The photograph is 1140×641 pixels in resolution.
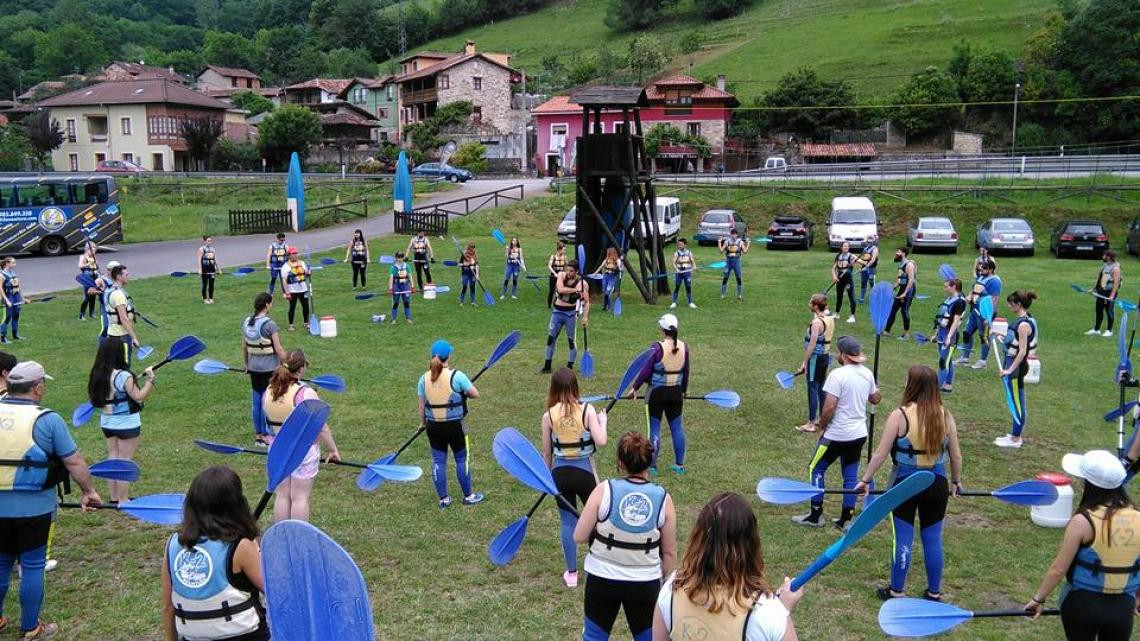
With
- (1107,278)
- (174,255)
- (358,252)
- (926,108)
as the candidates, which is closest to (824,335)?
(1107,278)

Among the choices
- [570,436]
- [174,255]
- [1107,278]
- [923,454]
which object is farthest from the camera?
[174,255]

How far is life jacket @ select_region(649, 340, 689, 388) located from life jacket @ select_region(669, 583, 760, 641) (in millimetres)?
5388

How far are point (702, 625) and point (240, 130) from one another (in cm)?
8215

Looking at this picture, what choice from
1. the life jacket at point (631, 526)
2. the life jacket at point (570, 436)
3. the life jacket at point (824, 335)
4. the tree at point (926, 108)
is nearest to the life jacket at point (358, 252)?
the life jacket at point (824, 335)

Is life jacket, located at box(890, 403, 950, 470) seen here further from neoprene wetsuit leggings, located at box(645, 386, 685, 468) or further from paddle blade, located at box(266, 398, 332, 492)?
paddle blade, located at box(266, 398, 332, 492)

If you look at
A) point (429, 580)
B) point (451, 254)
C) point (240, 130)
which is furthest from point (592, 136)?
point (240, 130)

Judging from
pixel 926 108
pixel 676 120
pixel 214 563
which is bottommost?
pixel 214 563

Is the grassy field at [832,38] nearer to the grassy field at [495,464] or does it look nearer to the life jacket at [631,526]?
the grassy field at [495,464]

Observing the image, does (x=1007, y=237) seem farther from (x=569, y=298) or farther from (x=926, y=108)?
(x=926, y=108)

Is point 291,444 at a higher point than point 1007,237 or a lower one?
Result: higher

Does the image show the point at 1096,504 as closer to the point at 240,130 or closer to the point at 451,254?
the point at 451,254

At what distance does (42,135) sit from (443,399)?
229 feet

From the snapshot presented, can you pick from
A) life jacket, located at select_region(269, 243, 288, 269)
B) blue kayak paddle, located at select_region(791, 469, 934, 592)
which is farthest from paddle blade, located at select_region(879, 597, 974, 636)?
life jacket, located at select_region(269, 243, 288, 269)

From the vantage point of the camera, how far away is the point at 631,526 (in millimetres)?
4582
